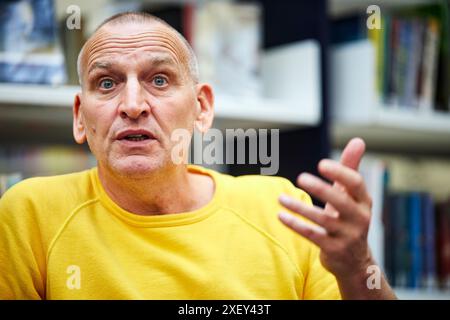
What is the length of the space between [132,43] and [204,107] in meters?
0.15

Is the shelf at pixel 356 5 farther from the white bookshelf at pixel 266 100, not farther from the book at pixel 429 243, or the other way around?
the book at pixel 429 243

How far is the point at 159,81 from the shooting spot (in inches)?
33.8

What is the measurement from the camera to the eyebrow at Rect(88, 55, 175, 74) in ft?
2.76

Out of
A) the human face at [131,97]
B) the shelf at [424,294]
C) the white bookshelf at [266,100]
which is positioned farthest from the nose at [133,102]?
the shelf at [424,294]

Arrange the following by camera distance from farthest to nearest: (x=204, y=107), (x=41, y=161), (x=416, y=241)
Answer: (x=416, y=241)
(x=41, y=161)
(x=204, y=107)

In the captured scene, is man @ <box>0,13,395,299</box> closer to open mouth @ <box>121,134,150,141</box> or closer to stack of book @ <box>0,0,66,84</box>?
open mouth @ <box>121,134,150,141</box>

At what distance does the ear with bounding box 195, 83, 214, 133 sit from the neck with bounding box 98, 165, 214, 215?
7 cm

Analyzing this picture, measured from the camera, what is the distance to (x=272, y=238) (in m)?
0.90

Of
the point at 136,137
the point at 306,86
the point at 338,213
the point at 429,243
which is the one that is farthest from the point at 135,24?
the point at 429,243

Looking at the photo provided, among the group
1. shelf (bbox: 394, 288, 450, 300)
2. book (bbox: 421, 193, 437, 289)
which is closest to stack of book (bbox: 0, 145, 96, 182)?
shelf (bbox: 394, 288, 450, 300)

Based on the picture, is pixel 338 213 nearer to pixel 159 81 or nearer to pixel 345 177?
pixel 345 177
